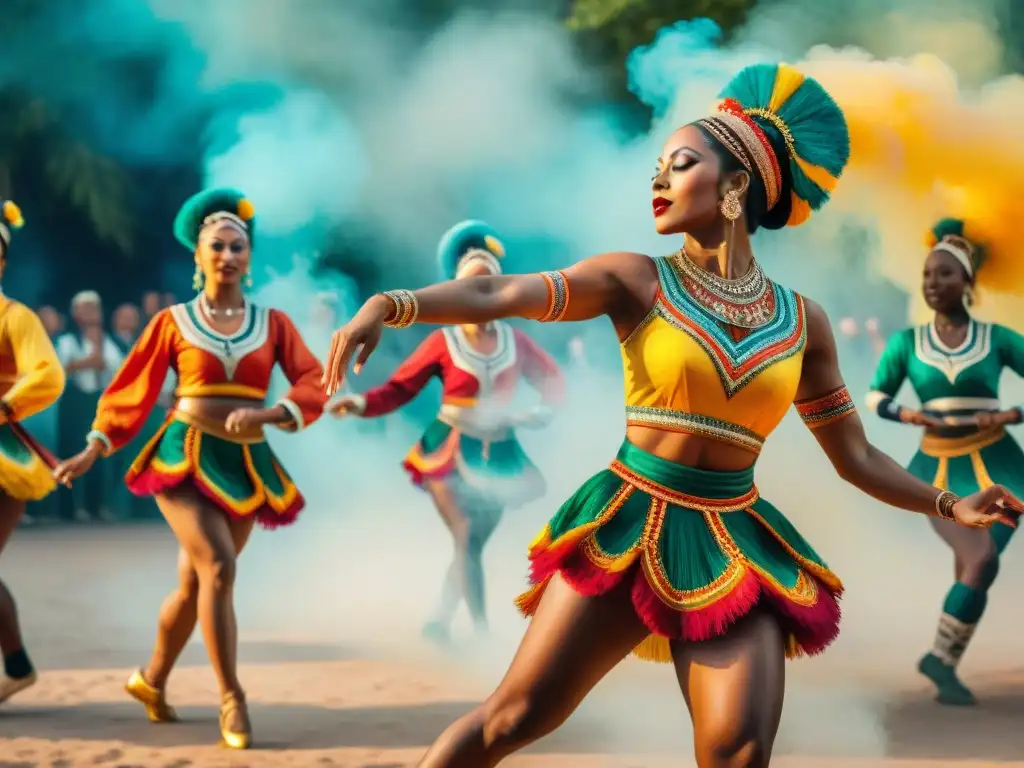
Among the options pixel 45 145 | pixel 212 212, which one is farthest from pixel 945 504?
pixel 45 145

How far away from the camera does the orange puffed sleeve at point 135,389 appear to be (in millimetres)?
4977

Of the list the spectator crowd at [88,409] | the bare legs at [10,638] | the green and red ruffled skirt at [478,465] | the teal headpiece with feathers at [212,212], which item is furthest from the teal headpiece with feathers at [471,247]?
the spectator crowd at [88,409]

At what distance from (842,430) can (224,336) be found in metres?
2.58

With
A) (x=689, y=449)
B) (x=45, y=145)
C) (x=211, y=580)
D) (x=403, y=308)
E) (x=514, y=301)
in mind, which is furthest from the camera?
(x=45, y=145)

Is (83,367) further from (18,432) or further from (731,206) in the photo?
(731,206)

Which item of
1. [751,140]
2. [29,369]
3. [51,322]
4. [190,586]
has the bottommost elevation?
[190,586]

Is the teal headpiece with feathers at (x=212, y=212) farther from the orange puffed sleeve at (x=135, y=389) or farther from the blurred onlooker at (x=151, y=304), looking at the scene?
the blurred onlooker at (x=151, y=304)

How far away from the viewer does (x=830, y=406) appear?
129 inches

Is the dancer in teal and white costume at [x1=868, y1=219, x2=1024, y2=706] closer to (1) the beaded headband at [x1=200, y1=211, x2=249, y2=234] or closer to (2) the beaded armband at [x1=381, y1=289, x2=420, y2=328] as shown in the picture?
(1) the beaded headband at [x1=200, y1=211, x2=249, y2=234]

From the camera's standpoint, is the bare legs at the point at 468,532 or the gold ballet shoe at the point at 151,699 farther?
the bare legs at the point at 468,532

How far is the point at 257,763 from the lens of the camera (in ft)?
15.1

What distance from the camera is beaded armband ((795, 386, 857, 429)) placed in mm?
3273

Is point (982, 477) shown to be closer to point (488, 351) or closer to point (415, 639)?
point (488, 351)

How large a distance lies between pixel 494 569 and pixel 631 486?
6.06 m
